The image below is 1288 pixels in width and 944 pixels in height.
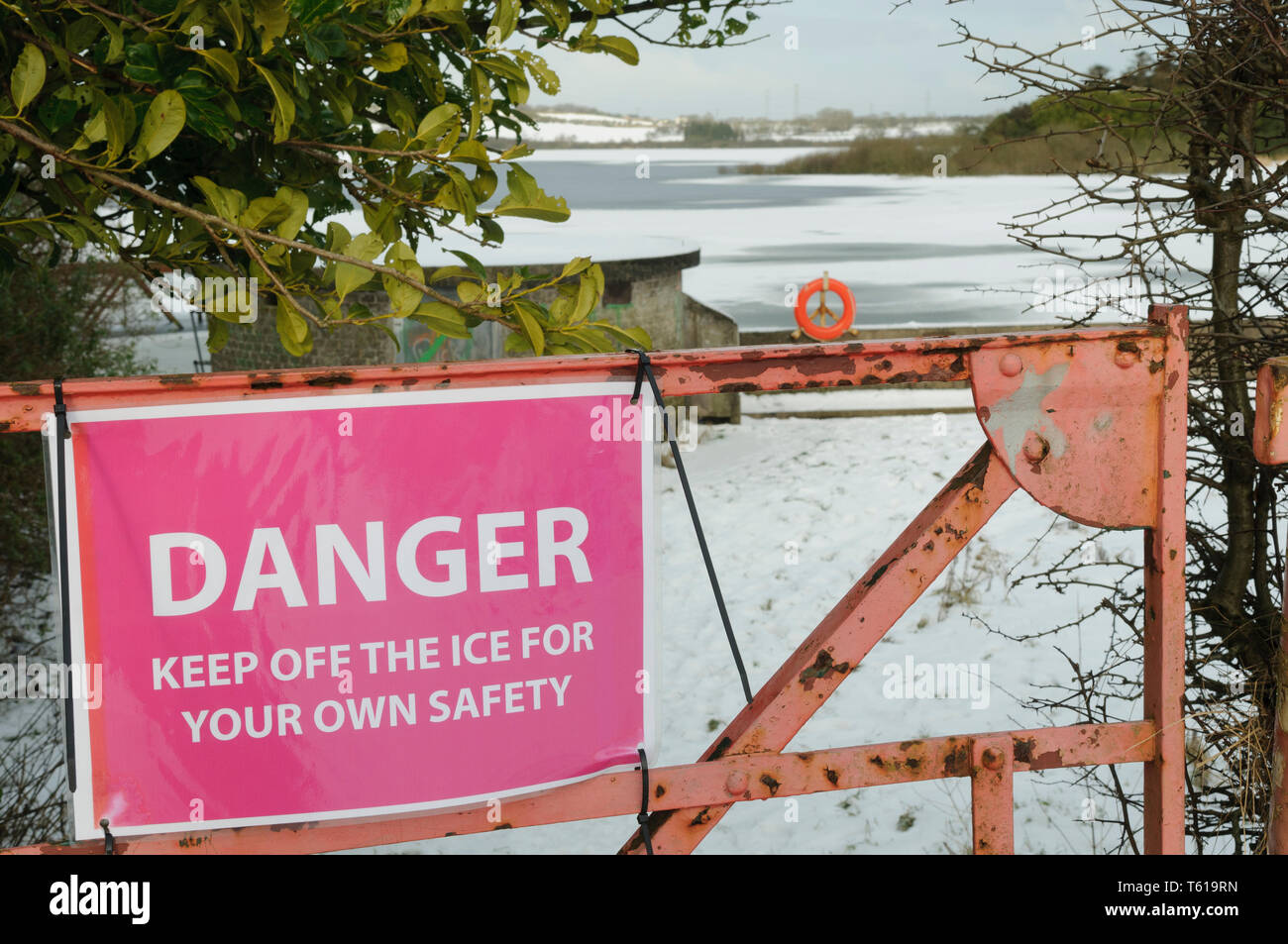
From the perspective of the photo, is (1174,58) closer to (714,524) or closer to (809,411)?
(714,524)

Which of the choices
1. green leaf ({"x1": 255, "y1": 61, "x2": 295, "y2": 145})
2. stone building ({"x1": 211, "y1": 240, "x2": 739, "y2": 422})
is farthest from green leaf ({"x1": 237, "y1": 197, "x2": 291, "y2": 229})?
stone building ({"x1": 211, "y1": 240, "x2": 739, "y2": 422})

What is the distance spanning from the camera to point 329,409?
191 centimetres

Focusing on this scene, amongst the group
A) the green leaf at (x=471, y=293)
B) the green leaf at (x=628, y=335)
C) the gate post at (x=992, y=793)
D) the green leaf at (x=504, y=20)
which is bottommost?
the gate post at (x=992, y=793)

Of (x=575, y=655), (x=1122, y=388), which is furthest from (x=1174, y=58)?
(x=575, y=655)

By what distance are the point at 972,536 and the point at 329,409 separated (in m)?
1.14

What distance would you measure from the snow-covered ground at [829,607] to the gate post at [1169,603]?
88cm

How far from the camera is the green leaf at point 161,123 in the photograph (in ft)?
7.22

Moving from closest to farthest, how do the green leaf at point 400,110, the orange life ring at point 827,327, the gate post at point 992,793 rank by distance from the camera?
1. the gate post at point 992,793
2. the green leaf at point 400,110
3. the orange life ring at point 827,327

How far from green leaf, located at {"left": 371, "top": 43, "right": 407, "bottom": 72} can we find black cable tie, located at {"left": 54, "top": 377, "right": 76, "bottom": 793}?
1.10 meters

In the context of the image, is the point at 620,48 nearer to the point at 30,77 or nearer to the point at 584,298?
the point at 584,298

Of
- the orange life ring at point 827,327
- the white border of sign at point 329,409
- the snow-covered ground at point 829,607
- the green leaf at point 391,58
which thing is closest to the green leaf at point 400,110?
the green leaf at point 391,58

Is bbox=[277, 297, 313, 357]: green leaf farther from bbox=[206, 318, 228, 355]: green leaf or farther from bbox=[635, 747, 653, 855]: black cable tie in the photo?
bbox=[635, 747, 653, 855]: black cable tie

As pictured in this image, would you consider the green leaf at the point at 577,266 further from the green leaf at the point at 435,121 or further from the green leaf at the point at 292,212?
the green leaf at the point at 292,212

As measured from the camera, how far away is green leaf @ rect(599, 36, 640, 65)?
2.75 m
